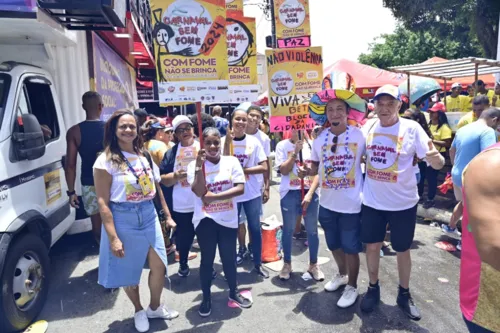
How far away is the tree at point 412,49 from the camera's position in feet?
89.5

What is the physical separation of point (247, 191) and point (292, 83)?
51.9 inches

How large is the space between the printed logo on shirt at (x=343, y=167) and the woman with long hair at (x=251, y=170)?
3.14ft

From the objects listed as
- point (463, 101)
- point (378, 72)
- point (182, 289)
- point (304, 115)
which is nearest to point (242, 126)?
point (304, 115)

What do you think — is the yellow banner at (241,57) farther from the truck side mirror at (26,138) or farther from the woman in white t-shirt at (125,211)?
the truck side mirror at (26,138)

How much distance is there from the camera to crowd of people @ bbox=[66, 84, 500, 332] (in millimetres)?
3189

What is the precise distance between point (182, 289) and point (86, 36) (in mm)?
3720

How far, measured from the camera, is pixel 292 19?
6.36m

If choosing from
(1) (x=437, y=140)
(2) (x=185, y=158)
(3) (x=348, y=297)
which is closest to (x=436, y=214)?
(1) (x=437, y=140)

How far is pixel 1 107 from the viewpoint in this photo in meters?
3.40

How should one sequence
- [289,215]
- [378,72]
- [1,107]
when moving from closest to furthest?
[1,107] → [289,215] → [378,72]

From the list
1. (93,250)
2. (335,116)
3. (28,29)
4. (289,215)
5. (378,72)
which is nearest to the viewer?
(335,116)

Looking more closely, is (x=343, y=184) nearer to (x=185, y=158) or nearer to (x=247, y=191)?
(x=247, y=191)

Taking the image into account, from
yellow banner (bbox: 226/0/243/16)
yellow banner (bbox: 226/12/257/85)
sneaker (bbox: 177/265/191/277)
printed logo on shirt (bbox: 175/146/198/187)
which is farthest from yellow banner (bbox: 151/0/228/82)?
yellow banner (bbox: 226/0/243/16)

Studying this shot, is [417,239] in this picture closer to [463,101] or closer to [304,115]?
[304,115]
